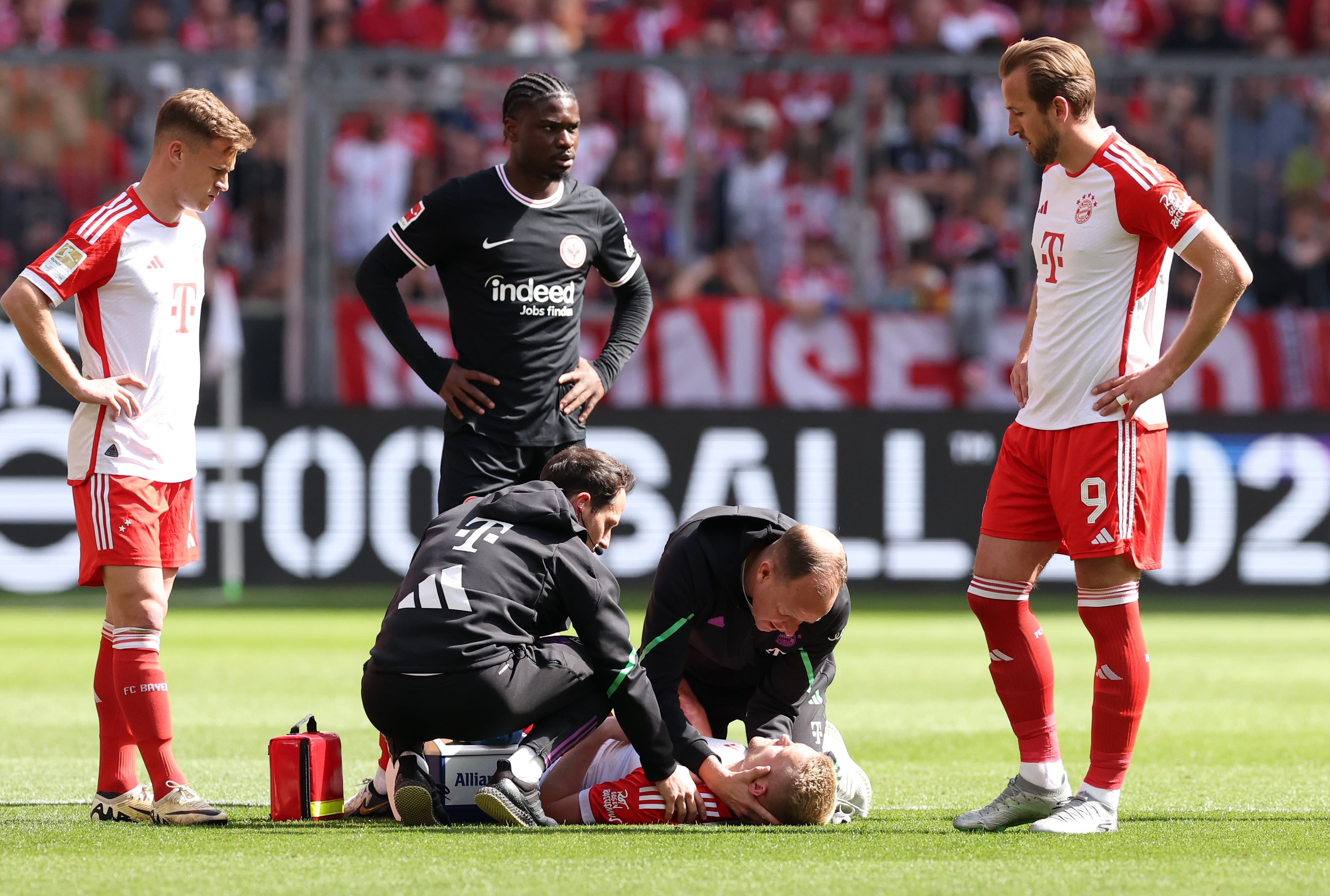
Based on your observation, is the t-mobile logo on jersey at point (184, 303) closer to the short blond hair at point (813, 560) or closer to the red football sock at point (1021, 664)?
the short blond hair at point (813, 560)

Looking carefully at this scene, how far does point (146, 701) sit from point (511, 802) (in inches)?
47.2

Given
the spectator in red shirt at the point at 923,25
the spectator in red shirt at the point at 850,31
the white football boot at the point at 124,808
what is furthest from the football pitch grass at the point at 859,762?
the spectator in red shirt at the point at 850,31

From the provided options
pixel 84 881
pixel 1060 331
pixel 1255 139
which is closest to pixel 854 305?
pixel 1255 139

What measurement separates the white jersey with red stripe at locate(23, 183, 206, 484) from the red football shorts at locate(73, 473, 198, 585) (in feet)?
0.11

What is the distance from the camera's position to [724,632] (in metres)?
5.52

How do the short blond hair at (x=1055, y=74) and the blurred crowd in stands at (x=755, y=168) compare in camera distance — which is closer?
the short blond hair at (x=1055, y=74)

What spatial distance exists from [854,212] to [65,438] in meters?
6.71

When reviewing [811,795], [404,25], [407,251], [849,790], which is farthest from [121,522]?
[404,25]

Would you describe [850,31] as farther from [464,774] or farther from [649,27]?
[464,774]

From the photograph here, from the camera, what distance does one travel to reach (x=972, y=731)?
748 cm

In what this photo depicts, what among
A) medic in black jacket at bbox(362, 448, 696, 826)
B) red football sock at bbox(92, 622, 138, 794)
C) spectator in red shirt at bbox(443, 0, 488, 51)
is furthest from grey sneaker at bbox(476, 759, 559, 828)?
spectator in red shirt at bbox(443, 0, 488, 51)

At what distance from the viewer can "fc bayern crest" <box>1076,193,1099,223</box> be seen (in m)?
4.91

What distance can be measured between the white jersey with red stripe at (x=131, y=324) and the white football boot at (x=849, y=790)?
7.74ft

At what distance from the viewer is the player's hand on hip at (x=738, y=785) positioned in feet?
16.6
